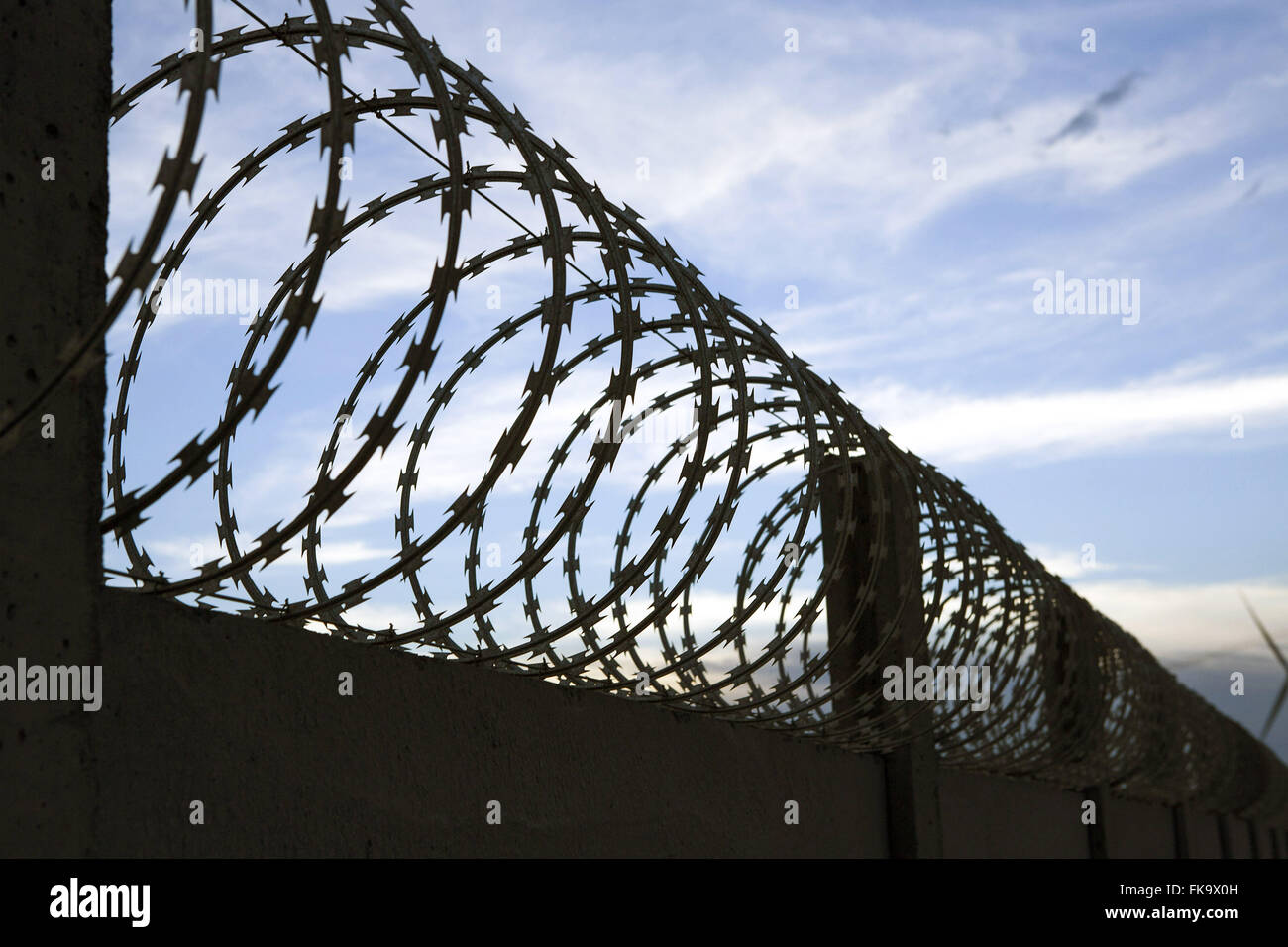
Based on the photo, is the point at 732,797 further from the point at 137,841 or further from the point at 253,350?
the point at 137,841

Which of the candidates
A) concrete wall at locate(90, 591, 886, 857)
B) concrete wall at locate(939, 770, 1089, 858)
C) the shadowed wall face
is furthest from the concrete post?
the shadowed wall face

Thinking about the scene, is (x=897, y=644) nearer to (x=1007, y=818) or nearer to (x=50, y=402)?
(x=1007, y=818)

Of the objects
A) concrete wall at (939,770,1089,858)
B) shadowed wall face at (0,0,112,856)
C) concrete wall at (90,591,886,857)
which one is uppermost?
shadowed wall face at (0,0,112,856)

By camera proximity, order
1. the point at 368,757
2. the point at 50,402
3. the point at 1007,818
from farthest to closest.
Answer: the point at 1007,818
the point at 368,757
the point at 50,402

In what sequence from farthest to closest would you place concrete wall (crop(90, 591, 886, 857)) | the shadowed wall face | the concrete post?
the concrete post < concrete wall (crop(90, 591, 886, 857)) < the shadowed wall face

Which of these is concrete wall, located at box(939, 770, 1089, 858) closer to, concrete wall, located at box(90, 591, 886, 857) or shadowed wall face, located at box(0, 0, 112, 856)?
concrete wall, located at box(90, 591, 886, 857)

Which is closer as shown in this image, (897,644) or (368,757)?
(368,757)

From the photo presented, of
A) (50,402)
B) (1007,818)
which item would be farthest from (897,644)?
(50,402)

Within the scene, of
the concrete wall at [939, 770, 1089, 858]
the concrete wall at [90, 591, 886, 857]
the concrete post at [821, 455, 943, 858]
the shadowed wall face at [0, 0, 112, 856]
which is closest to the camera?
the shadowed wall face at [0, 0, 112, 856]

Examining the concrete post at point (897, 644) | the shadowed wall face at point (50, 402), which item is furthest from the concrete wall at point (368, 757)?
the concrete post at point (897, 644)

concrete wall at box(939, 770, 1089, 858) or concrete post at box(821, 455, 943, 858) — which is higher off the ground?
concrete post at box(821, 455, 943, 858)

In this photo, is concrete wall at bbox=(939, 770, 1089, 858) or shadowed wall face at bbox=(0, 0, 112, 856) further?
concrete wall at bbox=(939, 770, 1089, 858)
